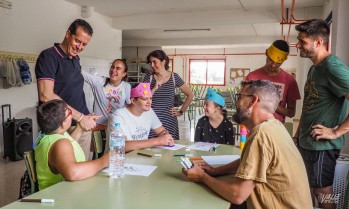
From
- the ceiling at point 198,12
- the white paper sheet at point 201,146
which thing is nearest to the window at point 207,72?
the ceiling at point 198,12

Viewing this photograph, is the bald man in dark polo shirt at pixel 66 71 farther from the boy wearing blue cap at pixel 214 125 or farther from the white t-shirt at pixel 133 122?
the boy wearing blue cap at pixel 214 125

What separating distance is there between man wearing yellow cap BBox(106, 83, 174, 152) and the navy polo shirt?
35cm

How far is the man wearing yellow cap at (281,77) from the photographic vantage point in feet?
9.23

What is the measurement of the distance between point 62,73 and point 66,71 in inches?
1.5

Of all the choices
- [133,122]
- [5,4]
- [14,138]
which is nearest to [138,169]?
[133,122]

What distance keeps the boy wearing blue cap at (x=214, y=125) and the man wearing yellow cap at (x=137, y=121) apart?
0.74 metres

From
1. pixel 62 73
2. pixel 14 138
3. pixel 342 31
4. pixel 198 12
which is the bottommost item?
pixel 14 138

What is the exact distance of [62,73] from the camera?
7.64ft

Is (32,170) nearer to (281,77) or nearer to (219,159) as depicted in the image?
(219,159)

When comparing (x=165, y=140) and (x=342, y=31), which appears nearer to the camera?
(x=165, y=140)

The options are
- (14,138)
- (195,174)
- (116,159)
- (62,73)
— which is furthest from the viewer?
(14,138)

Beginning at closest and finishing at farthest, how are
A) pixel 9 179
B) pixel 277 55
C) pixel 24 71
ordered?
pixel 277 55, pixel 9 179, pixel 24 71

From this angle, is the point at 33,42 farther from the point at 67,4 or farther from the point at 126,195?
the point at 126,195

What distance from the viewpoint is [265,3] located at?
5.94 meters
